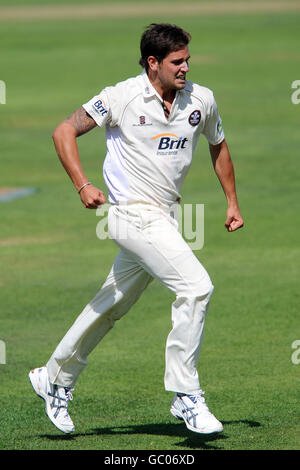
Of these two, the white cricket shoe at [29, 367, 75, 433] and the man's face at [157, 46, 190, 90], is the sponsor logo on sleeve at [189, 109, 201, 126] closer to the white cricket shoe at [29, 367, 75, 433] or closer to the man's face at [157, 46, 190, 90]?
the man's face at [157, 46, 190, 90]

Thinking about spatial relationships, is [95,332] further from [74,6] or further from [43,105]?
[74,6]

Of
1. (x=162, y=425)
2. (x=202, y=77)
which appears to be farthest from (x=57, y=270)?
(x=202, y=77)

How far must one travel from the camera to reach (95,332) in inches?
269

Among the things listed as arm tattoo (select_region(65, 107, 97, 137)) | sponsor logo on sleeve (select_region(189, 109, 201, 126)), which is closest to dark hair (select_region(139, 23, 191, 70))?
sponsor logo on sleeve (select_region(189, 109, 201, 126))

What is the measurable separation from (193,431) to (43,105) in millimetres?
22570

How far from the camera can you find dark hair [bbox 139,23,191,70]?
21.4ft

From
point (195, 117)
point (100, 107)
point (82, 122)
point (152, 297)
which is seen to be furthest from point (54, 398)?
point (152, 297)

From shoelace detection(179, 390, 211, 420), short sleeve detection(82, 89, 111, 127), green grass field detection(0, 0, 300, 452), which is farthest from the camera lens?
green grass field detection(0, 0, 300, 452)

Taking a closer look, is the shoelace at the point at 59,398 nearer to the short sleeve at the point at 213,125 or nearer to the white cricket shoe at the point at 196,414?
the white cricket shoe at the point at 196,414

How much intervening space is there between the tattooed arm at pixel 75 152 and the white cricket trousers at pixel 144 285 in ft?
1.38

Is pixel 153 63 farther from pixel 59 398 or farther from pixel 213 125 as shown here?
pixel 59 398

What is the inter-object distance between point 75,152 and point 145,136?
48 cm

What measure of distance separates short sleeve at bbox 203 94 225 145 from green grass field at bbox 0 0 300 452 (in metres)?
1.91

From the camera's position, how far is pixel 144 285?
6.88 metres
